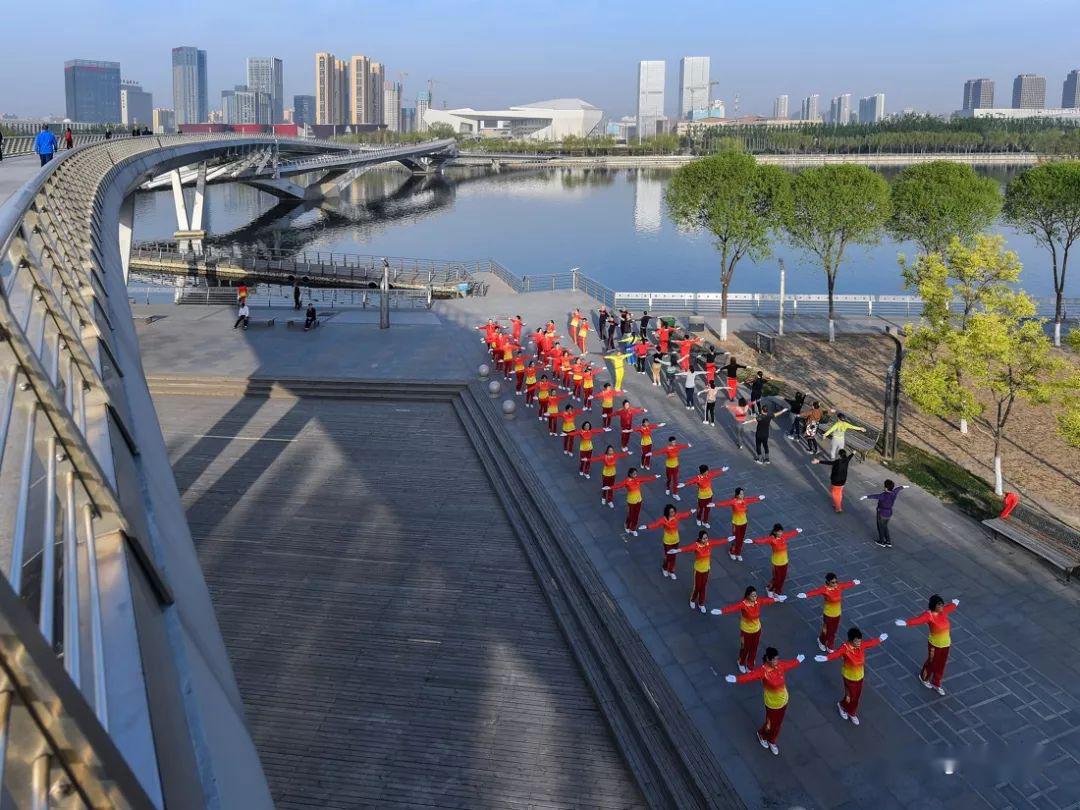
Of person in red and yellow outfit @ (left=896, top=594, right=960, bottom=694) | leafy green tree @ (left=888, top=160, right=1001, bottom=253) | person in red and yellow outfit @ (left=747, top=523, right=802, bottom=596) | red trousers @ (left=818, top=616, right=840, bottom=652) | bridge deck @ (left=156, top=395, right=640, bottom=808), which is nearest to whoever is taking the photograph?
bridge deck @ (left=156, top=395, right=640, bottom=808)

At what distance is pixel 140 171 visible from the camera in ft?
74.4

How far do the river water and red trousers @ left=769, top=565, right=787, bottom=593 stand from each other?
2648 centimetres

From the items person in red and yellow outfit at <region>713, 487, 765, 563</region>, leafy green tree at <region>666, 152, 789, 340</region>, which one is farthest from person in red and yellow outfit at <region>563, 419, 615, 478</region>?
leafy green tree at <region>666, 152, 789, 340</region>

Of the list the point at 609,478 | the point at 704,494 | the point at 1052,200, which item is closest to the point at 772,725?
the point at 704,494

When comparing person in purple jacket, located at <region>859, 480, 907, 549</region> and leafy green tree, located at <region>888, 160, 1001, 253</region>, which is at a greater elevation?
leafy green tree, located at <region>888, 160, 1001, 253</region>

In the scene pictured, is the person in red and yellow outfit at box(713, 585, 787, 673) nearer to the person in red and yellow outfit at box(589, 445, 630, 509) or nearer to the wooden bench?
the person in red and yellow outfit at box(589, 445, 630, 509)

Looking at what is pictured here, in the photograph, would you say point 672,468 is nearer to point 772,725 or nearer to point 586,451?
point 586,451

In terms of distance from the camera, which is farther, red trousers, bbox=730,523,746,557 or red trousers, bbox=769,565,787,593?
red trousers, bbox=730,523,746,557

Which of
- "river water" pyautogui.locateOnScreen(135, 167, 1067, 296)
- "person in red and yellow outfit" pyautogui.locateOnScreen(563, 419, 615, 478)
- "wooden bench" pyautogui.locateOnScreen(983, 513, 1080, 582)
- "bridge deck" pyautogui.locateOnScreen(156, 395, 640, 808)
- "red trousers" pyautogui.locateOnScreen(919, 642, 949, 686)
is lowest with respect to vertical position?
"bridge deck" pyautogui.locateOnScreen(156, 395, 640, 808)

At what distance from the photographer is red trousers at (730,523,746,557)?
10258mm

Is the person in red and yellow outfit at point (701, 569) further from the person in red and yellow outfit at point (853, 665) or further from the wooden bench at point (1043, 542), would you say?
the wooden bench at point (1043, 542)

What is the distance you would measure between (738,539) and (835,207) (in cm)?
1552

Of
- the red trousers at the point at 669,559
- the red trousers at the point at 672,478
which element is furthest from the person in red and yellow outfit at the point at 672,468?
the red trousers at the point at 669,559

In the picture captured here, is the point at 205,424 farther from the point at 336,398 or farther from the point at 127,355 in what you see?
the point at 127,355
